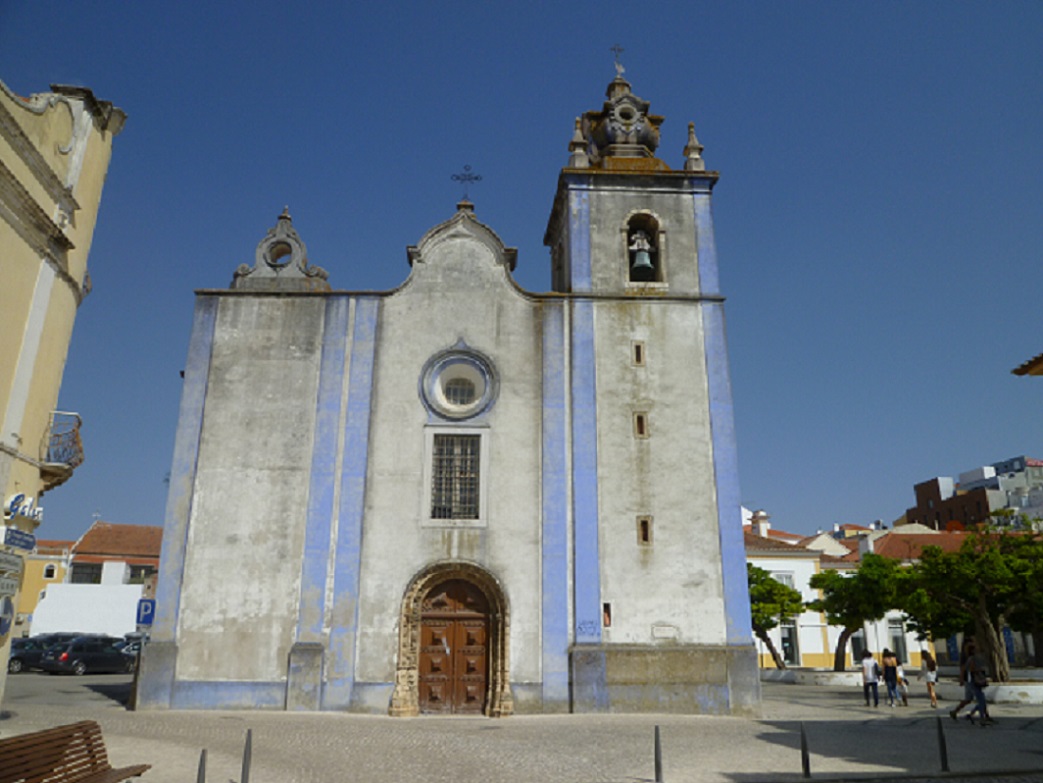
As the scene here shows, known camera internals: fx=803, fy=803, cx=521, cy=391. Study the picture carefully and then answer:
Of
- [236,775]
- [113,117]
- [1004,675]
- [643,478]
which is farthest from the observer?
[1004,675]

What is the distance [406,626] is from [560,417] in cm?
601

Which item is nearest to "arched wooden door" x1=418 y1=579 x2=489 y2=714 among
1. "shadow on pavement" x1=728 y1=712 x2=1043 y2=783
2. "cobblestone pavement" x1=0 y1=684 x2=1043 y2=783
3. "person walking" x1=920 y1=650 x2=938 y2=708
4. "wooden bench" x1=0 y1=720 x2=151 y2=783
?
"cobblestone pavement" x1=0 y1=684 x2=1043 y2=783

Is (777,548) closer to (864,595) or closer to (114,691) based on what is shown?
(864,595)

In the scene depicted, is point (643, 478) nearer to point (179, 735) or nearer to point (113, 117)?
point (179, 735)

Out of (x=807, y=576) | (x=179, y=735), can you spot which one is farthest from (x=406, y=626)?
(x=807, y=576)

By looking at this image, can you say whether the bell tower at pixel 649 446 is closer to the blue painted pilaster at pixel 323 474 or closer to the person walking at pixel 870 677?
the person walking at pixel 870 677

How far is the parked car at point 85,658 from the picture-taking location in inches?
1067

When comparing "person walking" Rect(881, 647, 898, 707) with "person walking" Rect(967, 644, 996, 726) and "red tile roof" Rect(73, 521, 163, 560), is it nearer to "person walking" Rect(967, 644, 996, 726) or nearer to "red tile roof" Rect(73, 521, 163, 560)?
"person walking" Rect(967, 644, 996, 726)

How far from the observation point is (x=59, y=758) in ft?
26.9

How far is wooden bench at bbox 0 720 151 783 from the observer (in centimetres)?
751

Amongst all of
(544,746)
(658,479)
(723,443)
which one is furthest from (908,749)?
(723,443)

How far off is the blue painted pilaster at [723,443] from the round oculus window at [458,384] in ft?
18.3

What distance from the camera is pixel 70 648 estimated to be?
90.1ft

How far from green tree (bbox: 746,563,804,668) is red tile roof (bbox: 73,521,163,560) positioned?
105 feet
